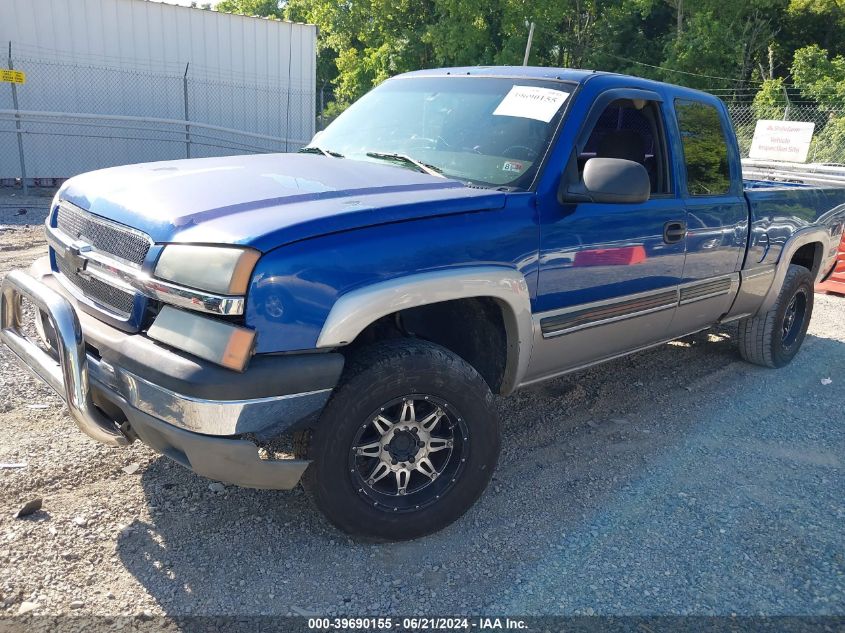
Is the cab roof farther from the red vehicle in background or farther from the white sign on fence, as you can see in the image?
the white sign on fence

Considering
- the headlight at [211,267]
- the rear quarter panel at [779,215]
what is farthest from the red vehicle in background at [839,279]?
the headlight at [211,267]

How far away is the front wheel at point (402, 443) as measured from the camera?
8.51ft

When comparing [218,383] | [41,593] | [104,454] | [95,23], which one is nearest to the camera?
[218,383]

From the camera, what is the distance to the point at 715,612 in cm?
261

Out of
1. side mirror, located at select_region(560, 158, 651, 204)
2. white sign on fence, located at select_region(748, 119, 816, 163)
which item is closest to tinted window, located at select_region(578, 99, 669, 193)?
side mirror, located at select_region(560, 158, 651, 204)

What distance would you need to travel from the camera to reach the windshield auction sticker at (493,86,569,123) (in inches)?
133

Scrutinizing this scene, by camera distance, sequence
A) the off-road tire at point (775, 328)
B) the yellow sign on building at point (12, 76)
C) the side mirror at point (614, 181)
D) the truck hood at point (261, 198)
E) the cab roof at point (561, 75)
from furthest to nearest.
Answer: the yellow sign on building at point (12, 76) < the off-road tire at point (775, 328) < the cab roof at point (561, 75) < the side mirror at point (614, 181) < the truck hood at point (261, 198)

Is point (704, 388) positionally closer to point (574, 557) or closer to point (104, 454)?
point (574, 557)

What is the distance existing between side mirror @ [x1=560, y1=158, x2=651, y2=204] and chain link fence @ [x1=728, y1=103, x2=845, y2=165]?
16091mm

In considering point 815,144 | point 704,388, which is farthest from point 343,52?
point 704,388

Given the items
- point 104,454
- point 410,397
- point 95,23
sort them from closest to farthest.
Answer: point 410,397 → point 104,454 → point 95,23

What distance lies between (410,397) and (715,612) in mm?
1402

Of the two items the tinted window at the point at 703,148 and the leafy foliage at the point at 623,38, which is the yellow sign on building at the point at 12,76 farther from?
the leafy foliage at the point at 623,38

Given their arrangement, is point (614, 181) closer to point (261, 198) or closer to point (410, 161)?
point (410, 161)
